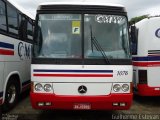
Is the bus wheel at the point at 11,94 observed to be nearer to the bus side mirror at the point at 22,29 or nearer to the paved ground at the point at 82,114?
the paved ground at the point at 82,114

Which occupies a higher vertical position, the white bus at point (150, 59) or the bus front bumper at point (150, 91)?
the white bus at point (150, 59)

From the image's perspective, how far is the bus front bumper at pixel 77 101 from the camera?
23.7 ft

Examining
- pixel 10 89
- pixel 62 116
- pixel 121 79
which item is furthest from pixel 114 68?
pixel 10 89

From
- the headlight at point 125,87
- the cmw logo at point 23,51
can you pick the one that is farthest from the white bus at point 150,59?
the cmw logo at point 23,51

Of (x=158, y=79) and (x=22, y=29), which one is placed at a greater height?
(x=22, y=29)

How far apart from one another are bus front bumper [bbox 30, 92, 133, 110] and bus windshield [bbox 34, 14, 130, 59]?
3.08 feet

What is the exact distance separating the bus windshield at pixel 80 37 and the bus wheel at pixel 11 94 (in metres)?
2.10

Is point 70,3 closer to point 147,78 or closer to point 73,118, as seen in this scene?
point 73,118

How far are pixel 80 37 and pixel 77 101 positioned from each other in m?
1.51

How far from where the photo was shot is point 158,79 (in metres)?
9.59

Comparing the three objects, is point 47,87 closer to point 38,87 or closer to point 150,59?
point 38,87

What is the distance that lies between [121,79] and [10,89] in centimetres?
358

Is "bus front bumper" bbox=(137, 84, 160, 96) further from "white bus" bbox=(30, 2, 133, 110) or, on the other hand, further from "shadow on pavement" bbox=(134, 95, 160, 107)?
"white bus" bbox=(30, 2, 133, 110)

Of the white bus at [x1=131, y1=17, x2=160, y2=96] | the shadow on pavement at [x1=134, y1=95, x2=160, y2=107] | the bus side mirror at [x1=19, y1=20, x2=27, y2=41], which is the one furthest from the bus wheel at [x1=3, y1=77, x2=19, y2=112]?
the shadow on pavement at [x1=134, y1=95, x2=160, y2=107]
